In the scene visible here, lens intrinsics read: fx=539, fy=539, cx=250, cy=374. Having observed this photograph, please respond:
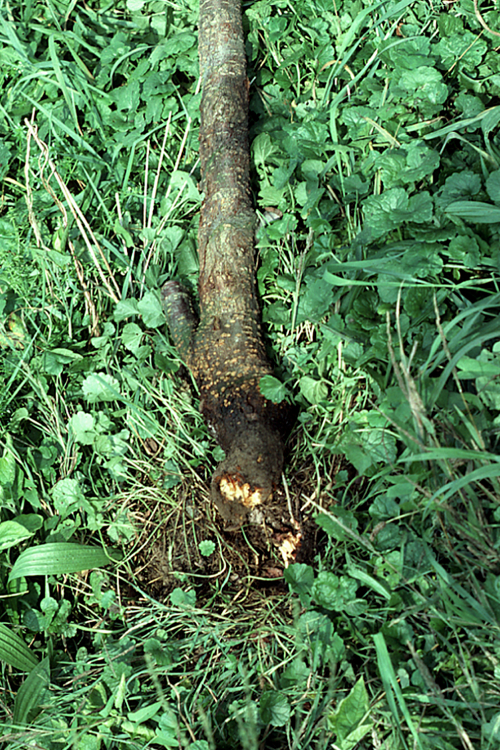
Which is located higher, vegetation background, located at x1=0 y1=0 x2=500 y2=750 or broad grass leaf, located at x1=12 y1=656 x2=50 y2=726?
vegetation background, located at x1=0 y1=0 x2=500 y2=750

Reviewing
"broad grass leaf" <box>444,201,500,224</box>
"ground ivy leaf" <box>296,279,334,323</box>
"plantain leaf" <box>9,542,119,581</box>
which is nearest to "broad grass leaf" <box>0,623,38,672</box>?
"plantain leaf" <box>9,542,119,581</box>

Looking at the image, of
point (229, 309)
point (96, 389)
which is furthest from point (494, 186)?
point (96, 389)

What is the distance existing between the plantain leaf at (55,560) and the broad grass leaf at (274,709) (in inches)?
31.1

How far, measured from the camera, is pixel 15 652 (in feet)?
6.27

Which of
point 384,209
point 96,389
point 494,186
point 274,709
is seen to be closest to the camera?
point 274,709

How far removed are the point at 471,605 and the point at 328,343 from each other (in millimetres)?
960

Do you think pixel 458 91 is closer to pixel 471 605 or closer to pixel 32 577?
pixel 471 605

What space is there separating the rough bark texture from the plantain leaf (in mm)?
554

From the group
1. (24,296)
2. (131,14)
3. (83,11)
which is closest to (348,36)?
(131,14)

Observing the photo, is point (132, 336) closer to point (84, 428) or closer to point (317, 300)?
point (84, 428)

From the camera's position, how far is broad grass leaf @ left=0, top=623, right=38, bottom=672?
189 cm

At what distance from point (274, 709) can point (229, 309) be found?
1.38m

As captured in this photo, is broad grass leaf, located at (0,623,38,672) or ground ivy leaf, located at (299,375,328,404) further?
ground ivy leaf, located at (299,375,328,404)

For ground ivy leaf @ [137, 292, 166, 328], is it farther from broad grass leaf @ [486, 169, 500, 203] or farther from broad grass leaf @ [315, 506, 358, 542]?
broad grass leaf @ [486, 169, 500, 203]
